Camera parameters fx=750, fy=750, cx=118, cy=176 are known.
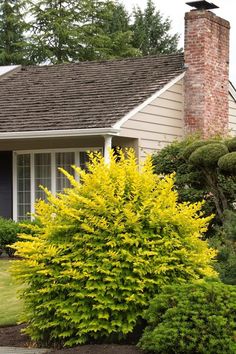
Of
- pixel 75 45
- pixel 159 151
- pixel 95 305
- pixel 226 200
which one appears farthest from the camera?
pixel 75 45

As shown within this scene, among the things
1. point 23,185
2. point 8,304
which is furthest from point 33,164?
point 8,304

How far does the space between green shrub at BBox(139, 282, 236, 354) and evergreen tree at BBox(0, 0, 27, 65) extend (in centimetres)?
3117

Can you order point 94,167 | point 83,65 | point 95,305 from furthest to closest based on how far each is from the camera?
point 83,65 < point 94,167 < point 95,305

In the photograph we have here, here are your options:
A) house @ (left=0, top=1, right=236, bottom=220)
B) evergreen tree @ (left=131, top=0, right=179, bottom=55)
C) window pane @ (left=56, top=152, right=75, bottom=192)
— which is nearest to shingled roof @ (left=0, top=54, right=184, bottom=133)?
house @ (left=0, top=1, right=236, bottom=220)

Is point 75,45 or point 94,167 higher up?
point 75,45

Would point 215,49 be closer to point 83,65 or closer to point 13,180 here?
point 83,65

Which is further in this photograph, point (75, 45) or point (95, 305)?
point (75, 45)

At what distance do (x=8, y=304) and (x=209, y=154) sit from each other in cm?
463

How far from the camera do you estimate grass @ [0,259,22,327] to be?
388 inches

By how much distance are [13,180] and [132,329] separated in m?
11.0

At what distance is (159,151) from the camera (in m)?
17.0

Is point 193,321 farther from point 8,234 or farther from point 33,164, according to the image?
point 33,164

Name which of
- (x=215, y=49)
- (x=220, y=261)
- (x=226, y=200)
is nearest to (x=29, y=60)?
(x=215, y=49)

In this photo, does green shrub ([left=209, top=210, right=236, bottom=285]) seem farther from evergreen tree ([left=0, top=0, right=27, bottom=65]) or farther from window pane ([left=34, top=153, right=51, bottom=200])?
evergreen tree ([left=0, top=0, right=27, bottom=65])
